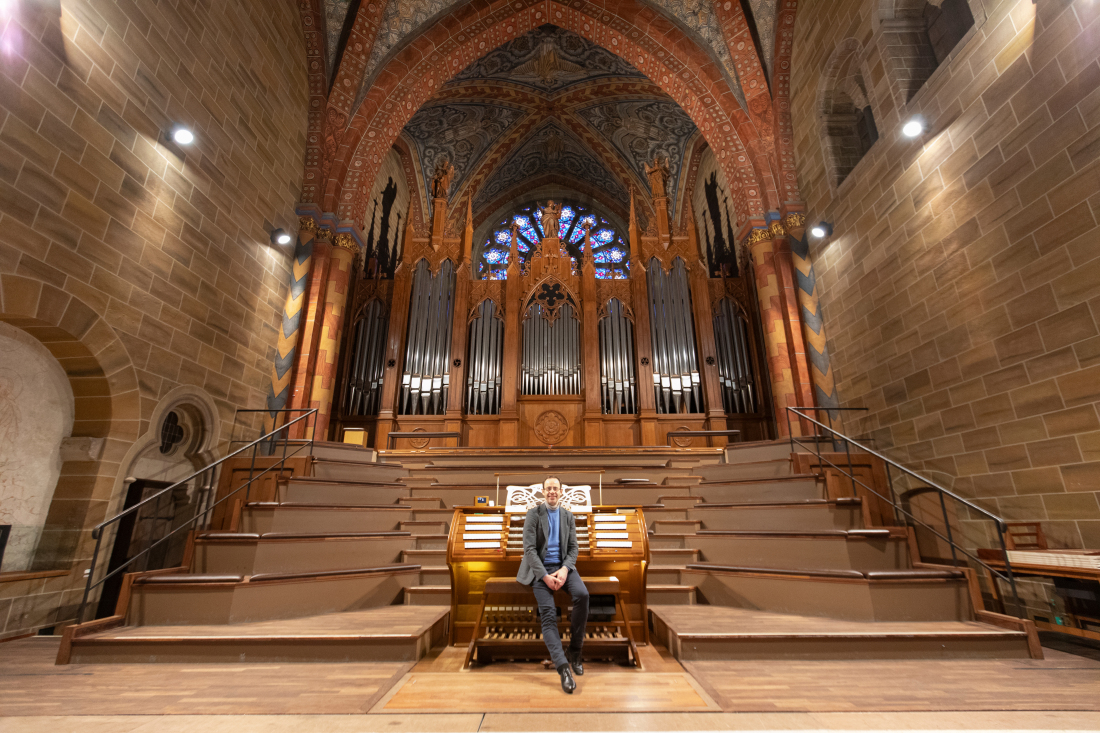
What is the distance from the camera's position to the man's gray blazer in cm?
294

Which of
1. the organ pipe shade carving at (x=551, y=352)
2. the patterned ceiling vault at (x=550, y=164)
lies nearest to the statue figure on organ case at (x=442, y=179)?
the patterned ceiling vault at (x=550, y=164)

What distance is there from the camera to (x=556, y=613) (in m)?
2.83

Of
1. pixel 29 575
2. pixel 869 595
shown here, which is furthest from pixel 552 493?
pixel 29 575

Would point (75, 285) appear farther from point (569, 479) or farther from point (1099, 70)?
point (1099, 70)

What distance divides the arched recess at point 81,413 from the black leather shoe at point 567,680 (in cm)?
440

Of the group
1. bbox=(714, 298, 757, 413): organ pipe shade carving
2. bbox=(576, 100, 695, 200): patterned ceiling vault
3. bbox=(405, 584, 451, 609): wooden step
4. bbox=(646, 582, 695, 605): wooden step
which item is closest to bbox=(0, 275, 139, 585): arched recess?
bbox=(405, 584, 451, 609): wooden step

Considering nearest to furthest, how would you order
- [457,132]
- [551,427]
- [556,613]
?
[556,613], [551,427], [457,132]

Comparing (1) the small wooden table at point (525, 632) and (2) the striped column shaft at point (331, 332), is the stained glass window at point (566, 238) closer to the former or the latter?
(2) the striped column shaft at point (331, 332)

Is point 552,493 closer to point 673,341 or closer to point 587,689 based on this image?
point 587,689

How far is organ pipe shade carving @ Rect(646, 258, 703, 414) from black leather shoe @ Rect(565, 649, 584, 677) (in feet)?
21.0

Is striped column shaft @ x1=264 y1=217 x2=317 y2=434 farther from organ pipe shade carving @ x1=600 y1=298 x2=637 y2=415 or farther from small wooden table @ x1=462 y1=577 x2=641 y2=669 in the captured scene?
organ pipe shade carving @ x1=600 y1=298 x2=637 y2=415

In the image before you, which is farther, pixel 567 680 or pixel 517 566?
pixel 517 566

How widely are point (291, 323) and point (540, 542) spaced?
592 centimetres

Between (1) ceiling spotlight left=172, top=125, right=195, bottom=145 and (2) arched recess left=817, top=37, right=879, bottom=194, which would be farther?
(2) arched recess left=817, top=37, right=879, bottom=194
